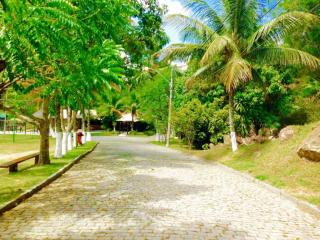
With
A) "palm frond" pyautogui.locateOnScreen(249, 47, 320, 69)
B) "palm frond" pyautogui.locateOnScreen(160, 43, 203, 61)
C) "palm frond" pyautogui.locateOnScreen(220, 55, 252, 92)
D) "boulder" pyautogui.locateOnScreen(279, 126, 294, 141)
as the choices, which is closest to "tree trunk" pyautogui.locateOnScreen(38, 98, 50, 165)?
"palm frond" pyautogui.locateOnScreen(160, 43, 203, 61)

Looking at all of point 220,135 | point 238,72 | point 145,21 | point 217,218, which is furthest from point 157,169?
point 220,135

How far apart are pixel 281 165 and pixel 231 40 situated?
6424mm

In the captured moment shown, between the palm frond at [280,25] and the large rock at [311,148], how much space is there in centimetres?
475

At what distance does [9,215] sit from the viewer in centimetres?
720

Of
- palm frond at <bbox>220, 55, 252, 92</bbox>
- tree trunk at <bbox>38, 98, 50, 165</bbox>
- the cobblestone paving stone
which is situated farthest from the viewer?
palm frond at <bbox>220, 55, 252, 92</bbox>

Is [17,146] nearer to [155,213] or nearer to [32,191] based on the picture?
[32,191]

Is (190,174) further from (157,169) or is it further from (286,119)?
(286,119)

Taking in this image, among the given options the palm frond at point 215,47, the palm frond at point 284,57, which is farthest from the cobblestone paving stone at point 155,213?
the palm frond at point 284,57

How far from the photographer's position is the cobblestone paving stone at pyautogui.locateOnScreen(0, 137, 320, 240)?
20.3 ft

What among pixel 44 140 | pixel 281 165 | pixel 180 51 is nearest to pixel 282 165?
pixel 281 165

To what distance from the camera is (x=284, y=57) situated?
55.6 feet

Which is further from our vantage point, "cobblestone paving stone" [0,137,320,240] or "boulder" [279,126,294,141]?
"boulder" [279,126,294,141]

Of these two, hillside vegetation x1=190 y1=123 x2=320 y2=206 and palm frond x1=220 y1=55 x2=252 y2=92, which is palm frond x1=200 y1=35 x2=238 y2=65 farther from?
hillside vegetation x1=190 y1=123 x2=320 y2=206

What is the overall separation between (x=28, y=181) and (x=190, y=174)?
587cm
